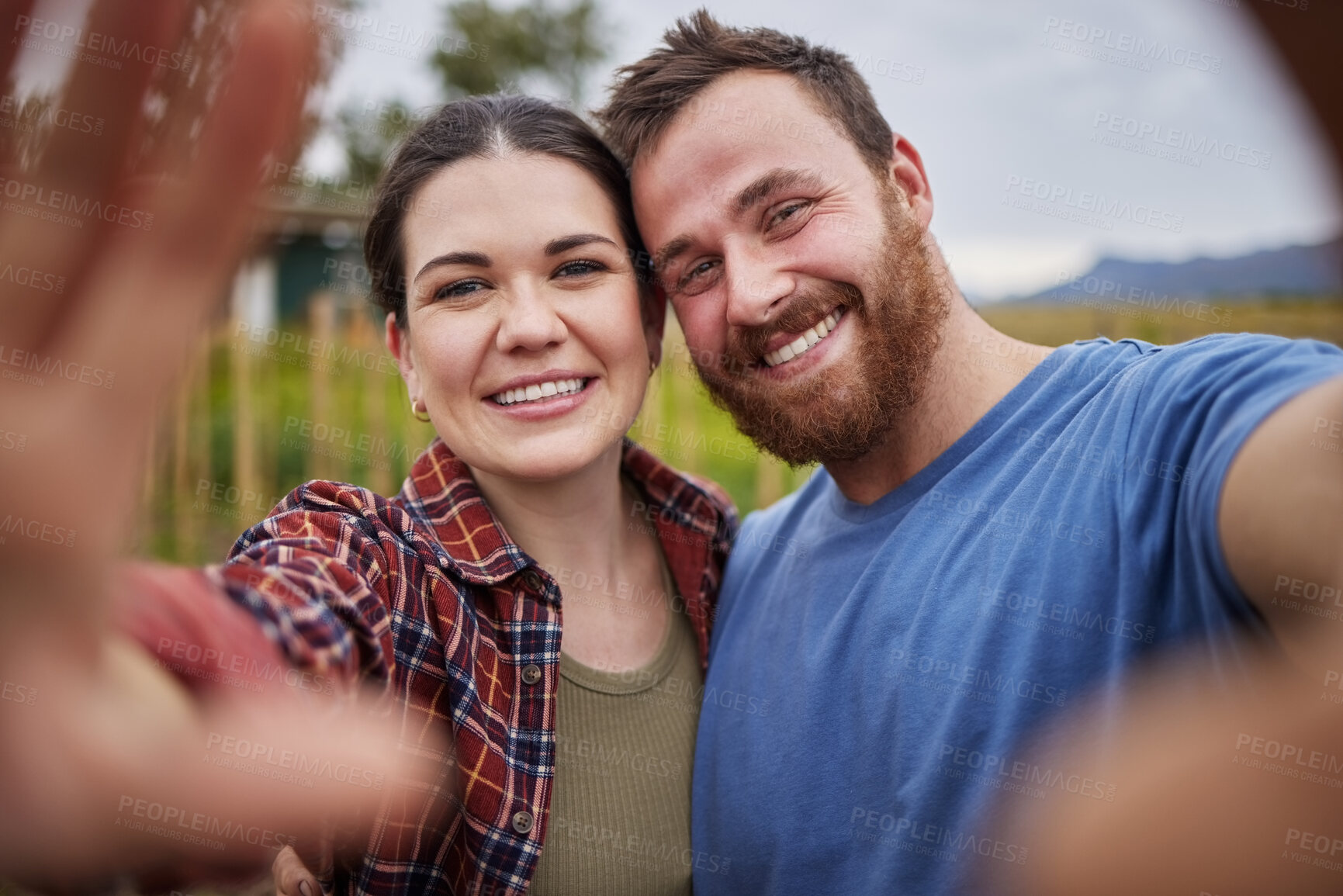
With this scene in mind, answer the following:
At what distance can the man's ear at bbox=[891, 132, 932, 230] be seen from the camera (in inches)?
101

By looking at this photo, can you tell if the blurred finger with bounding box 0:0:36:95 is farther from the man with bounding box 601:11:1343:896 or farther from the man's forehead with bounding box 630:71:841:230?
the man's forehead with bounding box 630:71:841:230

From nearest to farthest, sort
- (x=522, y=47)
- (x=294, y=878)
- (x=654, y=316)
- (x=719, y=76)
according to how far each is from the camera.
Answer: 1. (x=294, y=878)
2. (x=719, y=76)
3. (x=654, y=316)
4. (x=522, y=47)

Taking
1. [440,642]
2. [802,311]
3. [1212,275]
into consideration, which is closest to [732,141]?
[802,311]

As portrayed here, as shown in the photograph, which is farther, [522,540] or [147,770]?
[522,540]

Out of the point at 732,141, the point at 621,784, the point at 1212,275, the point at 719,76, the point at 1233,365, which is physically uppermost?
the point at 1212,275

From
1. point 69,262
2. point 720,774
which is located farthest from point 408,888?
point 69,262

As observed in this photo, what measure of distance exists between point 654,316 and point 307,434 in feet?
21.3

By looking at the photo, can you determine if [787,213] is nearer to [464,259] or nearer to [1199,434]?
[464,259]

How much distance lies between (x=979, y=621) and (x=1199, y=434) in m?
0.54

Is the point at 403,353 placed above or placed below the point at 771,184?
below

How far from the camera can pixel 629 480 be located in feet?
9.27

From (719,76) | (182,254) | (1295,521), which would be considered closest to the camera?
(182,254)

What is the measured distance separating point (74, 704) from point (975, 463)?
1.79m

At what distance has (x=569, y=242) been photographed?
224 cm
